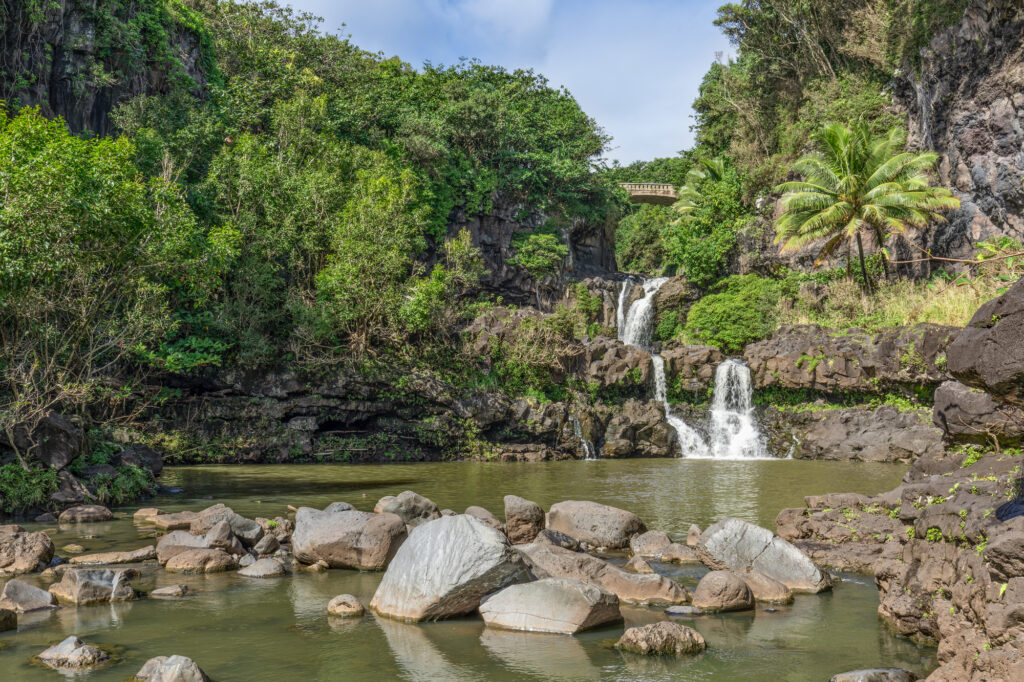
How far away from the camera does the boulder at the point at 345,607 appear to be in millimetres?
8445

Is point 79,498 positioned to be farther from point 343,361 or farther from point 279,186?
point 279,186

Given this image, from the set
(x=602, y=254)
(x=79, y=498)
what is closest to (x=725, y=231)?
(x=602, y=254)

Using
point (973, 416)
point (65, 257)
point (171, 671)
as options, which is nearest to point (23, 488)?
point (65, 257)

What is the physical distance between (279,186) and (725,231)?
2405 cm

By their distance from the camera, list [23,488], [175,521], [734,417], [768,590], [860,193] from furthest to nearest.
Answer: [860,193] < [734,417] < [23,488] < [175,521] < [768,590]

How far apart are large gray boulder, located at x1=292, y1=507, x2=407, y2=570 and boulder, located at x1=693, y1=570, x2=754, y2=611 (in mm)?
4397

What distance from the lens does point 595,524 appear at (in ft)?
40.6

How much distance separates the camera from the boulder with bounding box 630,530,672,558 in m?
11.4

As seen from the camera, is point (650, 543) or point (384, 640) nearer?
point (384, 640)

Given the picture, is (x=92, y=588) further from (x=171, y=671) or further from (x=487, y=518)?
(x=487, y=518)

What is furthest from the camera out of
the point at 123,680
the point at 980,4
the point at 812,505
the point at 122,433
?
the point at 980,4

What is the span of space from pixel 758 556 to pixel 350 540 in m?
5.62

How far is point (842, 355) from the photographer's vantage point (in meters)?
28.2

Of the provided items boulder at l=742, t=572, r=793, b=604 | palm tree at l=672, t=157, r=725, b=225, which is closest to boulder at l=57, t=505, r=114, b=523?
boulder at l=742, t=572, r=793, b=604
